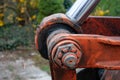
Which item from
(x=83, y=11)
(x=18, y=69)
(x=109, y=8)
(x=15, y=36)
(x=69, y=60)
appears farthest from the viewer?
(x=15, y=36)

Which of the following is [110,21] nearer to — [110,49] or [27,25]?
[110,49]

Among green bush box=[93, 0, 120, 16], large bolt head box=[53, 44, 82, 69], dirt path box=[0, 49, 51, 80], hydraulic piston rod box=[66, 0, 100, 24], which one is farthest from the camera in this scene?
green bush box=[93, 0, 120, 16]

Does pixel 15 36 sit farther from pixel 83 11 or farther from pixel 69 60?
pixel 69 60

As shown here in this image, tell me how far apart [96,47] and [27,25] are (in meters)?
9.61

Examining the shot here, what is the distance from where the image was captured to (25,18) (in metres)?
11.4

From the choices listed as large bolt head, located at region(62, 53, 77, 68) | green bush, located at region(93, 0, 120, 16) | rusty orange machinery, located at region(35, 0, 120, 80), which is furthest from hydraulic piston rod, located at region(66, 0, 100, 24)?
green bush, located at region(93, 0, 120, 16)

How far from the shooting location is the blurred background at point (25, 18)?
8220 mm

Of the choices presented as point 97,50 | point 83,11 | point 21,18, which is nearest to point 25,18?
point 21,18

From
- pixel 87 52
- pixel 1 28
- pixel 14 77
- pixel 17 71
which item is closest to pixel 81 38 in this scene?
pixel 87 52

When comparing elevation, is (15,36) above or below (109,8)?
below

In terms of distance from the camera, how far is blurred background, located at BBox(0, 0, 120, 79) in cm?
822

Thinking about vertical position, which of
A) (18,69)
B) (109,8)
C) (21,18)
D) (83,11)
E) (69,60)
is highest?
(83,11)

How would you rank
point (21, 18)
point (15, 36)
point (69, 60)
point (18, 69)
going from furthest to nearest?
point (21, 18), point (15, 36), point (18, 69), point (69, 60)

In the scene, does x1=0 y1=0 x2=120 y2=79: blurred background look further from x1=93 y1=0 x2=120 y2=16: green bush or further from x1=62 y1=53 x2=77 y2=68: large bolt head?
x1=62 y1=53 x2=77 y2=68: large bolt head
